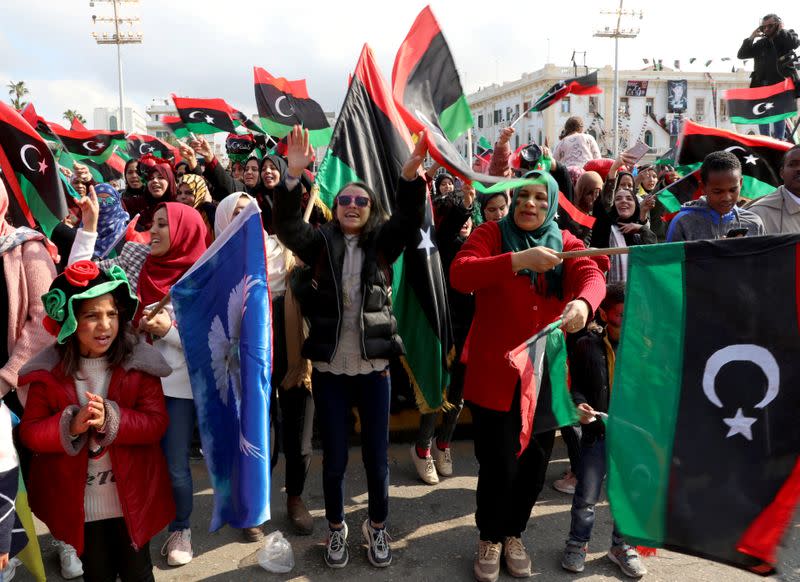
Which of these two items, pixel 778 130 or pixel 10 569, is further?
pixel 778 130

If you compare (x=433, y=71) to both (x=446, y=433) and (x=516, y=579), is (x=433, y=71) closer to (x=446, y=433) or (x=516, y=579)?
(x=446, y=433)

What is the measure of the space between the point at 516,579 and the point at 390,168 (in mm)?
2495

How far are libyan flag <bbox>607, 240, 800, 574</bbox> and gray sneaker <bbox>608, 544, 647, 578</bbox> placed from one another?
3.22ft

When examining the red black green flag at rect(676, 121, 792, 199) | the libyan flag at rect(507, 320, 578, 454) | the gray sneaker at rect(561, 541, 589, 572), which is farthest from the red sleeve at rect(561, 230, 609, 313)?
the red black green flag at rect(676, 121, 792, 199)

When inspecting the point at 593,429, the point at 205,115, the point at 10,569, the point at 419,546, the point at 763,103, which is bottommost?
the point at 419,546

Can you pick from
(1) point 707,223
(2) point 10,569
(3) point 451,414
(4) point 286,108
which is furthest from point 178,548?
(4) point 286,108

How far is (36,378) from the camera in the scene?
2.41 m

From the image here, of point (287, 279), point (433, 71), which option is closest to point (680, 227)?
point (433, 71)

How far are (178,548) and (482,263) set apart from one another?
213cm

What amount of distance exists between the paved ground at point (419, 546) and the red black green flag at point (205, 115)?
5.78m

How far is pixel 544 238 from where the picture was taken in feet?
10.1

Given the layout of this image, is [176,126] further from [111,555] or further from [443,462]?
[111,555]

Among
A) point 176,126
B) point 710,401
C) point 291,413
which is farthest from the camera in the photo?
point 176,126

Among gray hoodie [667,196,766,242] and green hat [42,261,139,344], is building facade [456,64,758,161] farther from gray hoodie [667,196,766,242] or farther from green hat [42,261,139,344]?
green hat [42,261,139,344]
